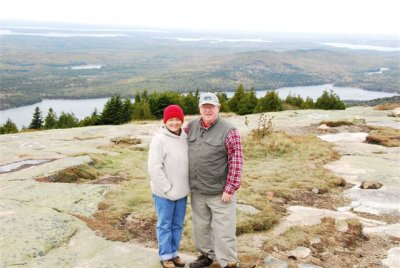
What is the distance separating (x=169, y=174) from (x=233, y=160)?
3.01ft

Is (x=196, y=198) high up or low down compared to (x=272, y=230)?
up

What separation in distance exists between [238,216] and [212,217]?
2084mm

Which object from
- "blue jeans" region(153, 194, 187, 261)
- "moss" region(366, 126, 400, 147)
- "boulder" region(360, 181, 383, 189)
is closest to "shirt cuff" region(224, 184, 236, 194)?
"blue jeans" region(153, 194, 187, 261)

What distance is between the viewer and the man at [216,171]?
5816 millimetres

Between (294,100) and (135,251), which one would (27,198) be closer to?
(135,251)

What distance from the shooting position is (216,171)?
5.91 metres

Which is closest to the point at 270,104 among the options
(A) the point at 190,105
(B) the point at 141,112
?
(A) the point at 190,105

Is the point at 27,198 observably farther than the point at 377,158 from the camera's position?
No

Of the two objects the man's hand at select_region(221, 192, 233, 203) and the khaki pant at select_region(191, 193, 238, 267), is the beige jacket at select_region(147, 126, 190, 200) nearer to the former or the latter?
the khaki pant at select_region(191, 193, 238, 267)

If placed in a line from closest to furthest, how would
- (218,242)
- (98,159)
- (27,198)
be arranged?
(218,242), (27,198), (98,159)

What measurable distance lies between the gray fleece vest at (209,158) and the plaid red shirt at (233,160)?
0.27 ft

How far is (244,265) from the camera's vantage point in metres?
6.32

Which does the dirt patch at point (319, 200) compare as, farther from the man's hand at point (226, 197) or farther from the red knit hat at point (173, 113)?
the red knit hat at point (173, 113)

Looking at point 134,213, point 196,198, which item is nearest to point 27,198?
point 134,213
